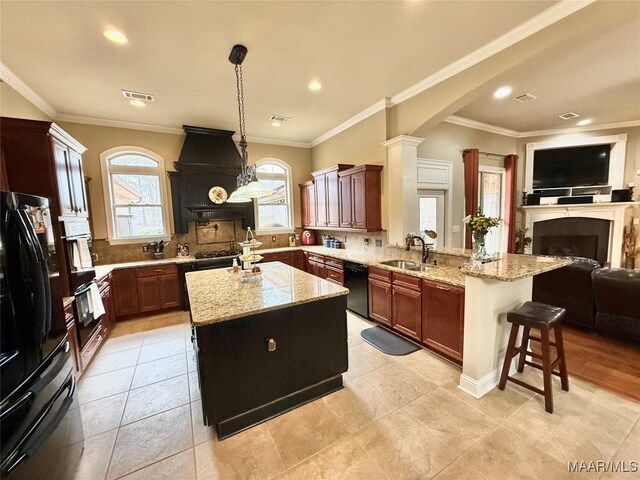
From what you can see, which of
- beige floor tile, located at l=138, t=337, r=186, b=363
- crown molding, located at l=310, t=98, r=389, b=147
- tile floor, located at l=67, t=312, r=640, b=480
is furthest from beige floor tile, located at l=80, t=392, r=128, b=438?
crown molding, located at l=310, t=98, r=389, b=147

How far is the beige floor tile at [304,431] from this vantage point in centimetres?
181

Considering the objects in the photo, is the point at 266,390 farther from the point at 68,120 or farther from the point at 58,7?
the point at 68,120

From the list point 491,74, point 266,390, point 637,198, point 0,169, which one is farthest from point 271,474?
point 637,198

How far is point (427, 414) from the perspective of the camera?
209cm

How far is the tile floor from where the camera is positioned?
167 cm

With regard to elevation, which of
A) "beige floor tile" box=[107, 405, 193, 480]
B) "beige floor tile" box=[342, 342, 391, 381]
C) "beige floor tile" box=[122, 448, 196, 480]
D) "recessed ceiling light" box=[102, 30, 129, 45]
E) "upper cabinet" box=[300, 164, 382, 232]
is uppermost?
"recessed ceiling light" box=[102, 30, 129, 45]

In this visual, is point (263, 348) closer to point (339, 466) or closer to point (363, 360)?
point (339, 466)

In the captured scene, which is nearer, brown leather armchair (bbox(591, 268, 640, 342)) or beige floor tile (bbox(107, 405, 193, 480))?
beige floor tile (bbox(107, 405, 193, 480))

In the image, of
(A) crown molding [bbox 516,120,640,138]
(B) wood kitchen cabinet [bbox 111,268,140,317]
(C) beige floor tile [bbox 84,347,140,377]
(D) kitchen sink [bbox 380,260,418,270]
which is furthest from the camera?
(A) crown molding [bbox 516,120,640,138]

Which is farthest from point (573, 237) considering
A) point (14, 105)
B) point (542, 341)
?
point (14, 105)

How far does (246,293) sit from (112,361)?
198 cm

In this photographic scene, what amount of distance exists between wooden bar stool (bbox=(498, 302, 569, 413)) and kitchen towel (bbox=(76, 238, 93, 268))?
4259 mm

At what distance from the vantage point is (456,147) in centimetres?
495

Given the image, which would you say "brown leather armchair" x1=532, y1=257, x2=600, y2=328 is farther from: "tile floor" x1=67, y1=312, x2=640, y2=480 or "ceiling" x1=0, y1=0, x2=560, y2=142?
"ceiling" x1=0, y1=0, x2=560, y2=142
